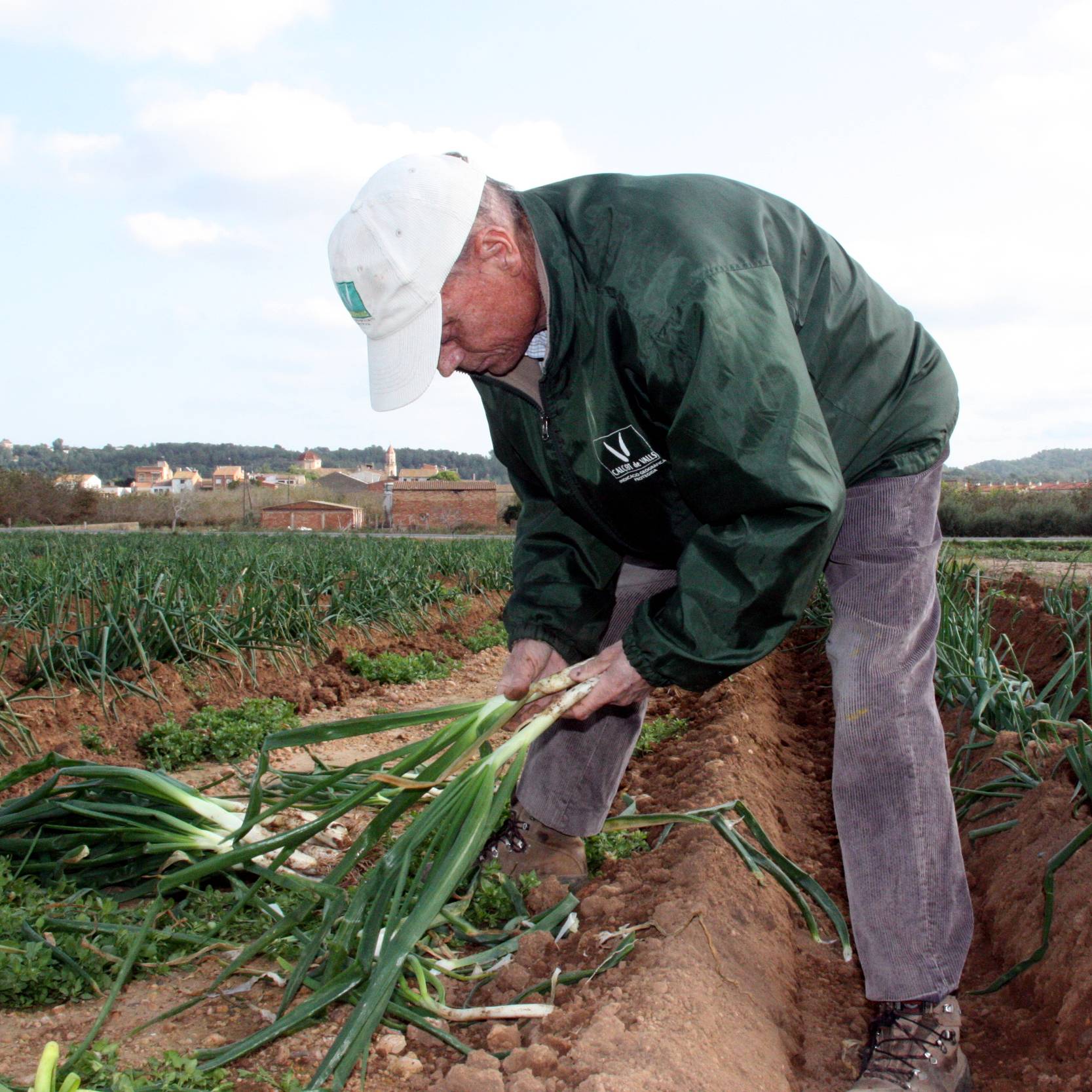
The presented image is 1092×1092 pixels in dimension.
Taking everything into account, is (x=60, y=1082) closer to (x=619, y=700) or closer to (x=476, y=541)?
(x=619, y=700)

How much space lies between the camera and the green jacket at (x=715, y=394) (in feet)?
4.93

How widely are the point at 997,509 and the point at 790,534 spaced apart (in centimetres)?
2747

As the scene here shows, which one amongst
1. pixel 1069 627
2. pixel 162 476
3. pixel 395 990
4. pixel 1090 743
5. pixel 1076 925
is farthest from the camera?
pixel 162 476

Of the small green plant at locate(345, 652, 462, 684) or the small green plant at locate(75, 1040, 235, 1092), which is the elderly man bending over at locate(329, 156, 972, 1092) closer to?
the small green plant at locate(75, 1040, 235, 1092)

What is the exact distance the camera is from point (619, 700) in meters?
1.81

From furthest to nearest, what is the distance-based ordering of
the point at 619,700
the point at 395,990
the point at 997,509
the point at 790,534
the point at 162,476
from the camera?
1. the point at 162,476
2. the point at 997,509
3. the point at 619,700
4. the point at 395,990
5. the point at 790,534

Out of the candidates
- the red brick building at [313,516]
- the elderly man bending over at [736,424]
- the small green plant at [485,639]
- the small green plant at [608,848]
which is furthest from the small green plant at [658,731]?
the red brick building at [313,516]

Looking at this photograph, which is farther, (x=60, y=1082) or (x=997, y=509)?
(x=997, y=509)

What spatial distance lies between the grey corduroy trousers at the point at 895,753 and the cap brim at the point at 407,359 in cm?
84

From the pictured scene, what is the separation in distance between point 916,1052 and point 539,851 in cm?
98

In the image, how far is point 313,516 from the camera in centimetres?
3997

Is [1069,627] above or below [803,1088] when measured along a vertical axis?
above

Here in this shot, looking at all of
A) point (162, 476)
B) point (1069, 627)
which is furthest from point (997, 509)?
point (162, 476)

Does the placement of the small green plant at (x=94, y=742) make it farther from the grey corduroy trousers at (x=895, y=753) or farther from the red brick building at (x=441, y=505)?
the red brick building at (x=441, y=505)
